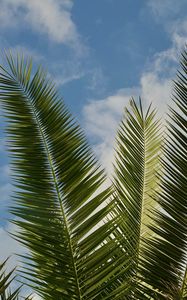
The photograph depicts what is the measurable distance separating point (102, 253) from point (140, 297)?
602mm

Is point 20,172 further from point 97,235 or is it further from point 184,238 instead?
point 184,238

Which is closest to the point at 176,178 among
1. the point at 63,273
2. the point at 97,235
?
the point at 97,235

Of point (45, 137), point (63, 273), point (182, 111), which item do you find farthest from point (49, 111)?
point (63, 273)

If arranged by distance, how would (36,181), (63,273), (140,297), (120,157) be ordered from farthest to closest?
(120,157), (140,297), (36,181), (63,273)

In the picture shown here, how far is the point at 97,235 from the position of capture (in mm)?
3207

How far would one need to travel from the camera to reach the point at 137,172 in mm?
4500

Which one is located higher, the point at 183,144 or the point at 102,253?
the point at 183,144

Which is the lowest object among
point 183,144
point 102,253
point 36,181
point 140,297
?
point 140,297

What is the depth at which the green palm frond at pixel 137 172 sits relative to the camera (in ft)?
14.0

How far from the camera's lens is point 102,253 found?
318cm

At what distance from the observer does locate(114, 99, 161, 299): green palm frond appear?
169 inches

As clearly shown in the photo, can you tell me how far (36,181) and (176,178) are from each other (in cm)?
82

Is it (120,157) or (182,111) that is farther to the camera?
(120,157)

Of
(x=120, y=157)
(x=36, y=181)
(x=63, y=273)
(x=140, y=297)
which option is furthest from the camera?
(x=120, y=157)
